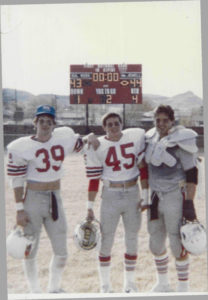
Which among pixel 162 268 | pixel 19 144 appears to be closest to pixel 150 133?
pixel 19 144

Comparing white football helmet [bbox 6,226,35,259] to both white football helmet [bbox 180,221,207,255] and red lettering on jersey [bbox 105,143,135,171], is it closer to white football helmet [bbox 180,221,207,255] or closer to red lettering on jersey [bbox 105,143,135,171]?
red lettering on jersey [bbox 105,143,135,171]

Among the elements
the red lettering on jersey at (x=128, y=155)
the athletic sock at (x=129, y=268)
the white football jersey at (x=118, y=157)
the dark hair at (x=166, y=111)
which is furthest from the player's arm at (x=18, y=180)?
the dark hair at (x=166, y=111)

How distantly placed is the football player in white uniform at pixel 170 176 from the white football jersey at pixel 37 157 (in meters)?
0.89

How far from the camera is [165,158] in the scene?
4.22 metres

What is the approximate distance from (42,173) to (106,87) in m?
1.14

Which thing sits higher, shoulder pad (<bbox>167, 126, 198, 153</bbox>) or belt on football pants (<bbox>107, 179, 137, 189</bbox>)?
shoulder pad (<bbox>167, 126, 198, 153</bbox>)

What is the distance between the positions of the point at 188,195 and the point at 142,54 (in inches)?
61.1

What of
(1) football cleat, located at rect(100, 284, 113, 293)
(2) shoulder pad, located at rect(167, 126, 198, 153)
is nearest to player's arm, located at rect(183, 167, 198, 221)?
(2) shoulder pad, located at rect(167, 126, 198, 153)

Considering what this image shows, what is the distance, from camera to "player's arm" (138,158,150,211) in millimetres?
4395

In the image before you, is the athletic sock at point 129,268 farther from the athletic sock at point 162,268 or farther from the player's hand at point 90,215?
the player's hand at point 90,215

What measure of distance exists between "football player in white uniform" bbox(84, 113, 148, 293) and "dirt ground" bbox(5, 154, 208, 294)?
14 centimetres

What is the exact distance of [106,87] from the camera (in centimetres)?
455

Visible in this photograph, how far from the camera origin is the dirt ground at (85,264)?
453 cm

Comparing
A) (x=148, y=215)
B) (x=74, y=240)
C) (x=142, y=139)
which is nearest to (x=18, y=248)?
(x=74, y=240)
